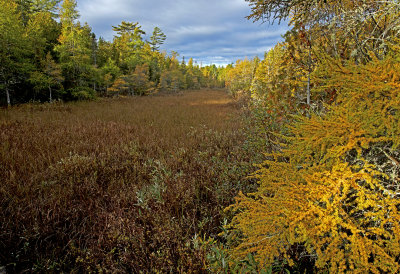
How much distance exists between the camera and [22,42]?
11.5 metres

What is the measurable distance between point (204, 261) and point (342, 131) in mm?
1663

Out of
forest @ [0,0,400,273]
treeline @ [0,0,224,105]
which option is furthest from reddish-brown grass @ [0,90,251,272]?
treeline @ [0,0,224,105]

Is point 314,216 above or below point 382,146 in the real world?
below

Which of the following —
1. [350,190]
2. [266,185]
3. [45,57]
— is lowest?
[266,185]

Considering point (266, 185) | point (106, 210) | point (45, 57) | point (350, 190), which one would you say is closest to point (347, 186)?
point (350, 190)

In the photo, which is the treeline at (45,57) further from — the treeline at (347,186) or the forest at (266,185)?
the treeline at (347,186)

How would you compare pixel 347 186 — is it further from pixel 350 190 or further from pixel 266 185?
pixel 266 185

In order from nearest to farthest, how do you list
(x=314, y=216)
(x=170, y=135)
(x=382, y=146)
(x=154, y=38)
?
(x=314, y=216)
(x=382, y=146)
(x=170, y=135)
(x=154, y=38)

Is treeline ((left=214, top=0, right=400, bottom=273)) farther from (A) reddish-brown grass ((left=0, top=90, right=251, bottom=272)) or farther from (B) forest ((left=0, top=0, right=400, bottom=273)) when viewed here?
(A) reddish-brown grass ((left=0, top=90, right=251, bottom=272))

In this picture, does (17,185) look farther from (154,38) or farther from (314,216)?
(154,38)

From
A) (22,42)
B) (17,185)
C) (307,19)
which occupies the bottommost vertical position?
(17,185)

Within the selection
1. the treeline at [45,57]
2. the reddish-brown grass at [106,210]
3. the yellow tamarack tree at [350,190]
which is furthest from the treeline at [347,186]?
the treeline at [45,57]

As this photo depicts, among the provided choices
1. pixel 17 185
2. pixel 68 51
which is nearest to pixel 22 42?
pixel 68 51

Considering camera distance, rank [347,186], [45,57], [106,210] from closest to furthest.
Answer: [347,186] < [106,210] < [45,57]
